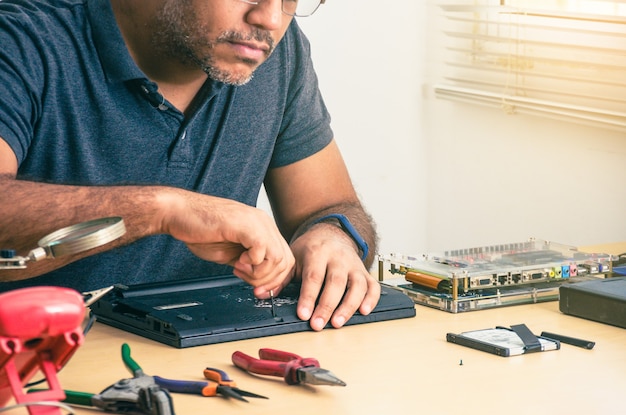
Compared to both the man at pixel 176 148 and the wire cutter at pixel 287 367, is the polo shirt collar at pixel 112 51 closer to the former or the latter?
the man at pixel 176 148

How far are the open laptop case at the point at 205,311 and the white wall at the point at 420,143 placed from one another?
1157 millimetres

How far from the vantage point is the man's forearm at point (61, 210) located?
1174 mm

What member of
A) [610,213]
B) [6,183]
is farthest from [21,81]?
[610,213]

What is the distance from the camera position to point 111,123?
1.52m

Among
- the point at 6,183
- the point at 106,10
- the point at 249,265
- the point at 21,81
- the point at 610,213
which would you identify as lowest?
the point at 610,213

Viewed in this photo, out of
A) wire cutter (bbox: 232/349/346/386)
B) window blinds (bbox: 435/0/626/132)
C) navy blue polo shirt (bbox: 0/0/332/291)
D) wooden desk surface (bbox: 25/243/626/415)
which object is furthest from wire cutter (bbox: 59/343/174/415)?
window blinds (bbox: 435/0/626/132)

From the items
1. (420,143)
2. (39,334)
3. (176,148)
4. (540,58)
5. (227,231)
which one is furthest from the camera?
(420,143)

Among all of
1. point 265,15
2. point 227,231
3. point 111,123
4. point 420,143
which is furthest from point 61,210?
point 420,143

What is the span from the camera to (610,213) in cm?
214

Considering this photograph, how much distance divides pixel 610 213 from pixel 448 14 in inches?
34.6

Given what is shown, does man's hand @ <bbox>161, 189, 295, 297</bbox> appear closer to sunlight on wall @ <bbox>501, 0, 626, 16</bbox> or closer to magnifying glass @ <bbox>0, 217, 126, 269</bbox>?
magnifying glass @ <bbox>0, 217, 126, 269</bbox>

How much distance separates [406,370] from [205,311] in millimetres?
300

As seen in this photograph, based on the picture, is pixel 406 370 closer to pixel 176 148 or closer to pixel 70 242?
pixel 70 242

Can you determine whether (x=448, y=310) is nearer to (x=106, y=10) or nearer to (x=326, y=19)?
(x=106, y=10)
